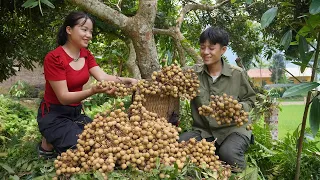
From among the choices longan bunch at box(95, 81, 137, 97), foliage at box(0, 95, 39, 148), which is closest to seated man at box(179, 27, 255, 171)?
longan bunch at box(95, 81, 137, 97)

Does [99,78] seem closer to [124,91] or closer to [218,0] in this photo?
[124,91]

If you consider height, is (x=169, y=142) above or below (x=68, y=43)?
below

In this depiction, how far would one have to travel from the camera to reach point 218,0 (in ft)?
18.4

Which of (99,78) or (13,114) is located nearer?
(99,78)

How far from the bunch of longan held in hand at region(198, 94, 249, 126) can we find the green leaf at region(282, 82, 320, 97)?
1.53 ft

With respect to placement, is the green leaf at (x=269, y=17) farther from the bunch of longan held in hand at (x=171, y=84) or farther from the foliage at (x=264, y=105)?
the foliage at (x=264, y=105)

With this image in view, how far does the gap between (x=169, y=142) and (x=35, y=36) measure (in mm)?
3037

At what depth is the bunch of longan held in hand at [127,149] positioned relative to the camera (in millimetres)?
1700

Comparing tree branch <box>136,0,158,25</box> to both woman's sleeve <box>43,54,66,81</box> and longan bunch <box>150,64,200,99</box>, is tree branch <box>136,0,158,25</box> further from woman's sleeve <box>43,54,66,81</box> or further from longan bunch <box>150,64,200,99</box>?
woman's sleeve <box>43,54,66,81</box>

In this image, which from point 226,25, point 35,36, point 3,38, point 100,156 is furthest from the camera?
point 226,25

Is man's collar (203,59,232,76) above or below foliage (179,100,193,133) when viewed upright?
above

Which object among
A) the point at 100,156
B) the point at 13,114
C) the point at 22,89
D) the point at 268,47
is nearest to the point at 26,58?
the point at 13,114

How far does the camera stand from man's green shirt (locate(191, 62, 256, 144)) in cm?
231

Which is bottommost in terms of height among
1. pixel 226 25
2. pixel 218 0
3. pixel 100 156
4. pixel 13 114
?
pixel 13 114
